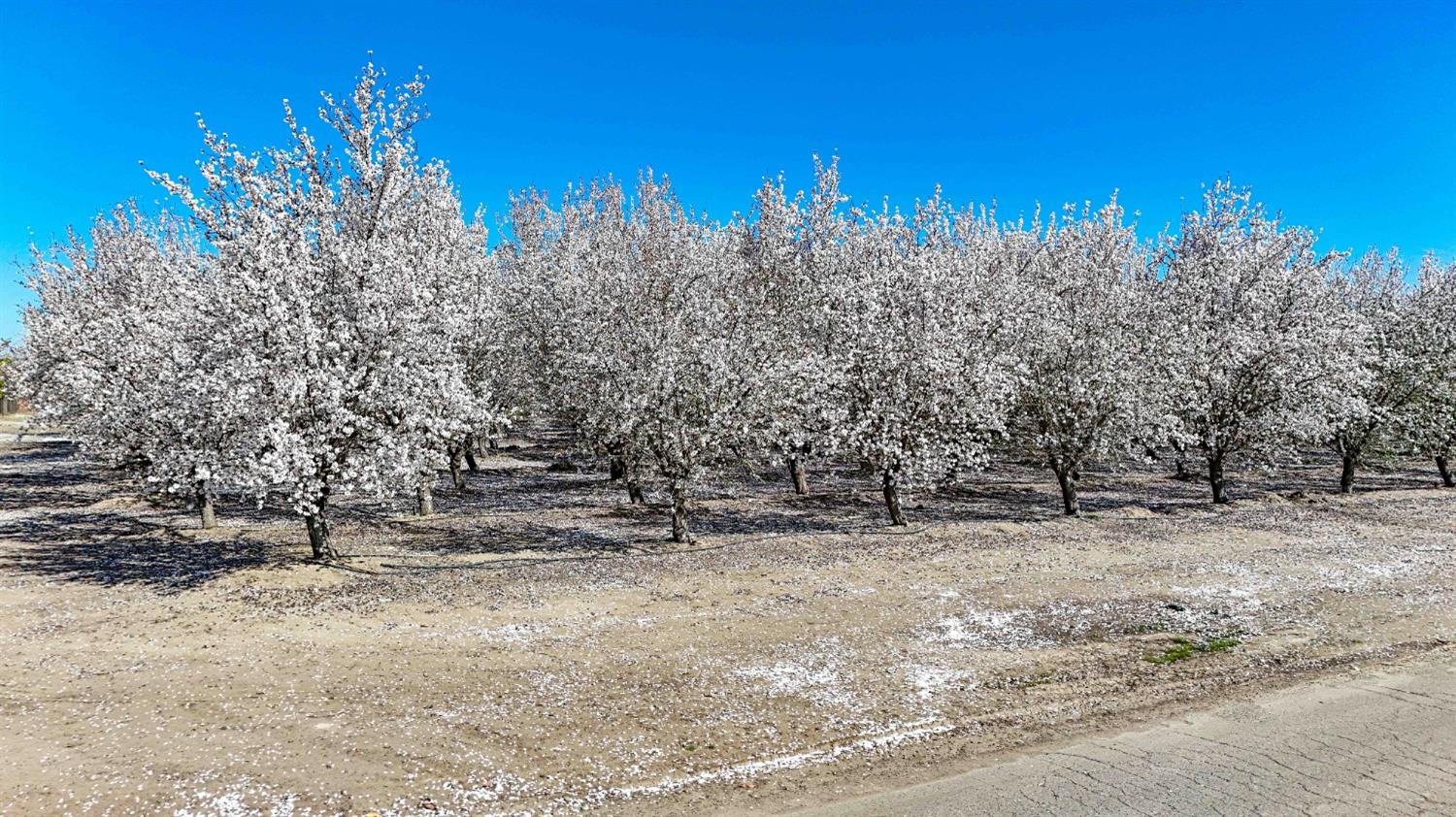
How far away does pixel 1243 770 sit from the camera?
401 inches

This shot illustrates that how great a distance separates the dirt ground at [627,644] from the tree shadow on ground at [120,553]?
141 mm

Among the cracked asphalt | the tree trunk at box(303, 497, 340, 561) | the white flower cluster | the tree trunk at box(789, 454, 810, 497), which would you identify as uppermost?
the white flower cluster

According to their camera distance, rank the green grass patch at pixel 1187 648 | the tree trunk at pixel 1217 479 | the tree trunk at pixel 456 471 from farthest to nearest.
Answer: the tree trunk at pixel 456 471
the tree trunk at pixel 1217 479
the green grass patch at pixel 1187 648

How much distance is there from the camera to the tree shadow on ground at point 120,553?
19.5m

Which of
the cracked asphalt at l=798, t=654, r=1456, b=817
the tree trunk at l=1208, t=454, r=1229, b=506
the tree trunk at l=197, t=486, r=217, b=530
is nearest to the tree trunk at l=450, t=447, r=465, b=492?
the tree trunk at l=197, t=486, r=217, b=530

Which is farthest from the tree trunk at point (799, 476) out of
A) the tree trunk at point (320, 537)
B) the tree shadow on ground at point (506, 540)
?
the tree trunk at point (320, 537)

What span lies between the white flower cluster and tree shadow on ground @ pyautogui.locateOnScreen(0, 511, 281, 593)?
6.75 ft

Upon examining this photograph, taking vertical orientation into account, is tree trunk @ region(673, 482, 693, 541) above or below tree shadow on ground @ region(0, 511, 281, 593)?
above

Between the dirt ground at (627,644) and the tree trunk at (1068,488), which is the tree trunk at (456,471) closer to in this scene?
the dirt ground at (627,644)

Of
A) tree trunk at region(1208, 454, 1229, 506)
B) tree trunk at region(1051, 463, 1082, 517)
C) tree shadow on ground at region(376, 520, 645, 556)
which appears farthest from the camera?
tree trunk at region(1208, 454, 1229, 506)

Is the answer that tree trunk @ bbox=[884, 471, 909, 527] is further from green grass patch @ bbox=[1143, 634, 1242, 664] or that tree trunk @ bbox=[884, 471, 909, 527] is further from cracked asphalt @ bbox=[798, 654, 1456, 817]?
cracked asphalt @ bbox=[798, 654, 1456, 817]

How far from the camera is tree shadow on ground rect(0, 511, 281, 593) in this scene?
1948 centimetres

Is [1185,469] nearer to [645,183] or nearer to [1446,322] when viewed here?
[1446,322]

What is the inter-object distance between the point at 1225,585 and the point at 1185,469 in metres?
23.6
